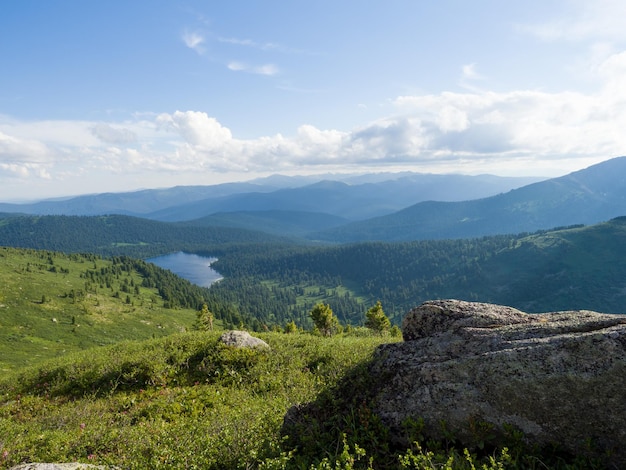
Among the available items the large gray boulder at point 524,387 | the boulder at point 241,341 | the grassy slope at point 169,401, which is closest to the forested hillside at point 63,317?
the grassy slope at point 169,401

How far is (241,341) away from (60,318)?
136069 mm

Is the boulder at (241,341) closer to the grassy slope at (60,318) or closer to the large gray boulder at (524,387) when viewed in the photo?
the large gray boulder at (524,387)

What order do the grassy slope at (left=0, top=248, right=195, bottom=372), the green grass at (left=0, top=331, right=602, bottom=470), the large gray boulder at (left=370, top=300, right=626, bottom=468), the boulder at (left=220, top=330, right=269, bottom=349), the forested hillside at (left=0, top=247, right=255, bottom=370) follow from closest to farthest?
the large gray boulder at (left=370, top=300, right=626, bottom=468)
the green grass at (left=0, top=331, right=602, bottom=470)
the boulder at (left=220, top=330, right=269, bottom=349)
the grassy slope at (left=0, top=248, right=195, bottom=372)
the forested hillside at (left=0, top=247, right=255, bottom=370)

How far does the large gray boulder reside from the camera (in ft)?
25.1

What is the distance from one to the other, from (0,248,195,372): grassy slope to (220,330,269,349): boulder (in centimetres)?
7677

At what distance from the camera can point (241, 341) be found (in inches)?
901

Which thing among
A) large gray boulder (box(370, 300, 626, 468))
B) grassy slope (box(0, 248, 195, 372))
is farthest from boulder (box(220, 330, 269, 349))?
grassy slope (box(0, 248, 195, 372))

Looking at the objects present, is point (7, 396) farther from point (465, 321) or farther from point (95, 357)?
point (465, 321)

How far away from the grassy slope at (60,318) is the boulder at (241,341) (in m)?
76.8

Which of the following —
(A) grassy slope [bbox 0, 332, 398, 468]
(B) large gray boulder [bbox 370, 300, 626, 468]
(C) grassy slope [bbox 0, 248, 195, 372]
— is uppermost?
(B) large gray boulder [bbox 370, 300, 626, 468]

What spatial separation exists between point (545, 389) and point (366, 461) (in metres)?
4.74

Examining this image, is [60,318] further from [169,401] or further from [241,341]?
[169,401]

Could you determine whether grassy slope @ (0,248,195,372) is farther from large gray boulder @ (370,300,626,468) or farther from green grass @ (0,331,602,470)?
large gray boulder @ (370,300,626,468)

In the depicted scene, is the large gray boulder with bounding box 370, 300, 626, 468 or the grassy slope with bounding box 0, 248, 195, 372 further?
the grassy slope with bounding box 0, 248, 195, 372
